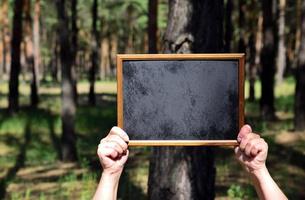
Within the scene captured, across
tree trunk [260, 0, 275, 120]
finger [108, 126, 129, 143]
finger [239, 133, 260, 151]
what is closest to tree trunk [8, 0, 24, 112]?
tree trunk [260, 0, 275, 120]

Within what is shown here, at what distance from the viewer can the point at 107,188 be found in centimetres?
240

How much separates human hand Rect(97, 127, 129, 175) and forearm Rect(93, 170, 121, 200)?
0.02 meters

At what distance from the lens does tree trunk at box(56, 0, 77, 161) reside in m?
12.8

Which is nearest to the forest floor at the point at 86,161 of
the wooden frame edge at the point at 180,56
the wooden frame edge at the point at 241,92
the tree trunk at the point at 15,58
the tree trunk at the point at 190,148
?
the tree trunk at the point at 15,58

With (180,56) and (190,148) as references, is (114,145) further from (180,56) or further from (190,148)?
(190,148)

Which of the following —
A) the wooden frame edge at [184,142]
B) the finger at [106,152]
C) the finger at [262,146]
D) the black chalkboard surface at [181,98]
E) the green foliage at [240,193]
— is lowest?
the green foliage at [240,193]

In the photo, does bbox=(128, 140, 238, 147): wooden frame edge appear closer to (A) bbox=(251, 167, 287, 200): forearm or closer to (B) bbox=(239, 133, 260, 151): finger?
(B) bbox=(239, 133, 260, 151): finger

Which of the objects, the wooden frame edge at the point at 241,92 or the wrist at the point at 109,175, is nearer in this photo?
the wrist at the point at 109,175

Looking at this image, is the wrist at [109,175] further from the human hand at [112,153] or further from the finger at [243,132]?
the finger at [243,132]

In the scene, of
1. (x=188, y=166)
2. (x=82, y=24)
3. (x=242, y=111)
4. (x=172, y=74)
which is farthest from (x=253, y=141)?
(x=82, y=24)

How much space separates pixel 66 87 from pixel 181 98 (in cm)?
1050

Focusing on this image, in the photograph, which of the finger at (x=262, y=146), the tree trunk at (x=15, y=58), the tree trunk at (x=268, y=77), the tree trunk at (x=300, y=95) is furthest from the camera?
the tree trunk at (x=15, y=58)

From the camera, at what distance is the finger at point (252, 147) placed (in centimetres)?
231

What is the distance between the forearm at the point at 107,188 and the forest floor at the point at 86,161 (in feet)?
17.7
